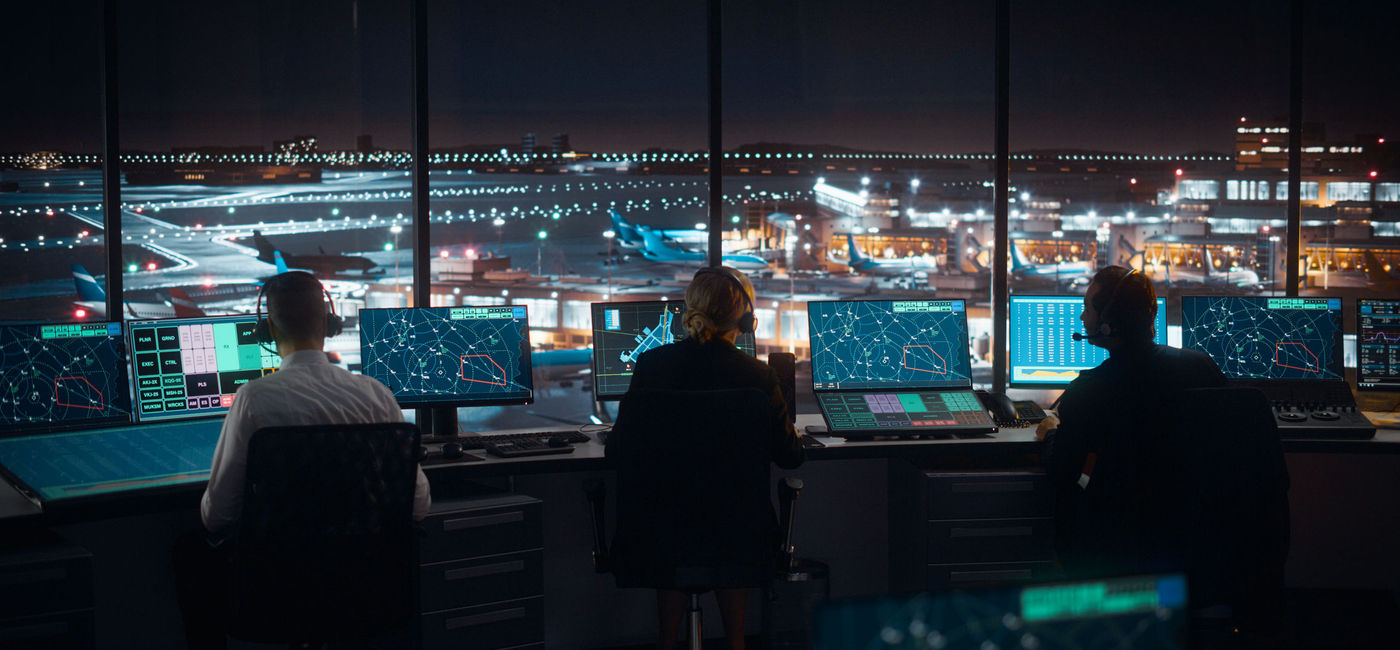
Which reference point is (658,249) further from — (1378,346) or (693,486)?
(693,486)

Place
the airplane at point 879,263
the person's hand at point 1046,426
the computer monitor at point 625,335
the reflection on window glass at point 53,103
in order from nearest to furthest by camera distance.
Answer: the person's hand at point 1046,426 < the reflection on window glass at point 53,103 < the computer monitor at point 625,335 < the airplane at point 879,263

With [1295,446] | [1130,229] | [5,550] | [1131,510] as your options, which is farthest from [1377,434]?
[1130,229]

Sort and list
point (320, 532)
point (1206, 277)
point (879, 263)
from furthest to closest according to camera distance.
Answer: point (879, 263), point (1206, 277), point (320, 532)

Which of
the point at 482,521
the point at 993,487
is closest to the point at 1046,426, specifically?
the point at 993,487

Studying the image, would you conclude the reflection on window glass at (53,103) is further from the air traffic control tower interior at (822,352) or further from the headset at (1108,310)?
the headset at (1108,310)

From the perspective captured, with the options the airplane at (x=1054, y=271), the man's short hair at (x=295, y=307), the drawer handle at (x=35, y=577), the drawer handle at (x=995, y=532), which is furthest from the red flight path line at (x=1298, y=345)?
the airplane at (x=1054, y=271)
